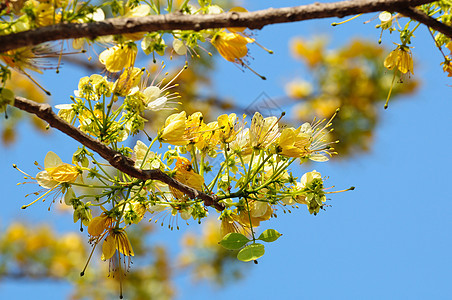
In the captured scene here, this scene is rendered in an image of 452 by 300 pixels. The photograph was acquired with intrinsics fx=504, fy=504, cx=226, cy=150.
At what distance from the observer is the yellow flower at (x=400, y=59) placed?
110cm

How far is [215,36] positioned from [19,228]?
3.39m

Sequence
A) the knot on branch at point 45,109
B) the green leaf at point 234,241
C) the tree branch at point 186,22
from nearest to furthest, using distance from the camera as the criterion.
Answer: the tree branch at point 186,22
the knot on branch at point 45,109
the green leaf at point 234,241

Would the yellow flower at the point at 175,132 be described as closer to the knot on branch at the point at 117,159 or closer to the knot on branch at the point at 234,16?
the knot on branch at the point at 117,159

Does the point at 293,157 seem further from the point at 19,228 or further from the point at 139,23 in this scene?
the point at 19,228

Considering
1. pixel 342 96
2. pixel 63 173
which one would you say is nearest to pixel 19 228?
pixel 342 96

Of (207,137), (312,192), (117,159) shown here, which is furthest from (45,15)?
(312,192)

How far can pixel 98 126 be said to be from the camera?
996 mm

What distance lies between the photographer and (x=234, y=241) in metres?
0.99

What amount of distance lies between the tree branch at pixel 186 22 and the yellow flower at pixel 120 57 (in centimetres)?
19

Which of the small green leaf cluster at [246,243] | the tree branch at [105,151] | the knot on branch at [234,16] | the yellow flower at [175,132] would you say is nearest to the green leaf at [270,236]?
the small green leaf cluster at [246,243]

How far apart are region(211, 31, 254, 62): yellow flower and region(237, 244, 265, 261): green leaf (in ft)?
1.20

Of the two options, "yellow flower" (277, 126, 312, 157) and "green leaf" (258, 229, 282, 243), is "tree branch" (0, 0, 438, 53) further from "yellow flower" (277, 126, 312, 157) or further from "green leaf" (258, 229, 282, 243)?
"green leaf" (258, 229, 282, 243)

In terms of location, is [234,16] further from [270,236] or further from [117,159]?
[270,236]

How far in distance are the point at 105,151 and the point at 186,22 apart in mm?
→ 320
